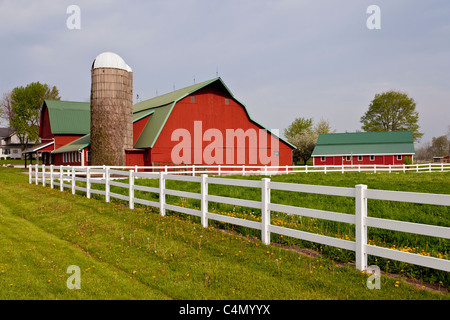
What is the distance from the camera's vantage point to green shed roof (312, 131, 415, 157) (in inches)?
2234

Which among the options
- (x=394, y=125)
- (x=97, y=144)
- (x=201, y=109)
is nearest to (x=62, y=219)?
(x=97, y=144)

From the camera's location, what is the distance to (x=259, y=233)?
8.03 meters

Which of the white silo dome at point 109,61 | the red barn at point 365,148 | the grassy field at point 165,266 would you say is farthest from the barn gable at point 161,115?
the red barn at point 365,148

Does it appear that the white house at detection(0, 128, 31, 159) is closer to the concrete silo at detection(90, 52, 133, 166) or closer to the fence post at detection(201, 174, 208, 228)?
the concrete silo at detection(90, 52, 133, 166)

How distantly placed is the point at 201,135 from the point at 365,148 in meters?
34.1

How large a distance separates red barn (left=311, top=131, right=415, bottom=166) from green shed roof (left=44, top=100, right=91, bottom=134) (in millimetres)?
34894

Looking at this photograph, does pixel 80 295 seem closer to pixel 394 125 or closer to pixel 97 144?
pixel 97 144

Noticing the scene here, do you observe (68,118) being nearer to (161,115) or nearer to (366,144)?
(161,115)

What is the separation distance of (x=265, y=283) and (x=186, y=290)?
3.63ft

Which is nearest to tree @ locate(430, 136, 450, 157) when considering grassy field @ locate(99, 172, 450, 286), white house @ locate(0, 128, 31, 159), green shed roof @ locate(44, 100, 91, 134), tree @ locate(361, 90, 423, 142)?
tree @ locate(361, 90, 423, 142)

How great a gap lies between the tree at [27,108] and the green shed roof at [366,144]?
170ft

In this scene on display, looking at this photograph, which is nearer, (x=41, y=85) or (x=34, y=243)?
(x=34, y=243)

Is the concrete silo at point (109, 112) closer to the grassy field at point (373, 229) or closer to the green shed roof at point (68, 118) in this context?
the grassy field at point (373, 229)

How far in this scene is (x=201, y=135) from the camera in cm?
3388
